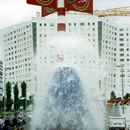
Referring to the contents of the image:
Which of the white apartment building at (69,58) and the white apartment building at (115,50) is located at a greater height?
the white apartment building at (115,50)

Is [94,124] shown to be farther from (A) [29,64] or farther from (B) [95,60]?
(A) [29,64]

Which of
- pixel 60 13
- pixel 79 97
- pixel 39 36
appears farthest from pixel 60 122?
pixel 39 36

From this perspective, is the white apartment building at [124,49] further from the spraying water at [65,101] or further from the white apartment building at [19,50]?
the spraying water at [65,101]

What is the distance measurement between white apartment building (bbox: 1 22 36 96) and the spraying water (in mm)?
125426

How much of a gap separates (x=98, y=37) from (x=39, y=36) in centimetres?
2004

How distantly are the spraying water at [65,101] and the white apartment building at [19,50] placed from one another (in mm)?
125426

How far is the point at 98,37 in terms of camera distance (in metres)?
168

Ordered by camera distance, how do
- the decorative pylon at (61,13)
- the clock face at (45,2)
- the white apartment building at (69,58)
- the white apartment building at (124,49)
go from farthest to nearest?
the white apartment building at (124,49)
the clock face at (45,2)
the decorative pylon at (61,13)
the white apartment building at (69,58)

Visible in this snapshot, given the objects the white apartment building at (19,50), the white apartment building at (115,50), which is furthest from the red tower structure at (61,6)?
the white apartment building at (115,50)

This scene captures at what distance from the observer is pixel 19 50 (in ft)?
577

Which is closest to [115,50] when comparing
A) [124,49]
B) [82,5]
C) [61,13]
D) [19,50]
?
[124,49]

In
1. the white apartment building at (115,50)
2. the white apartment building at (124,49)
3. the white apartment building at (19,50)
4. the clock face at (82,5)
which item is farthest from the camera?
the white apartment building at (124,49)

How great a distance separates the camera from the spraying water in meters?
36.5

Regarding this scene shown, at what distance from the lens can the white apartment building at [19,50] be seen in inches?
6619
